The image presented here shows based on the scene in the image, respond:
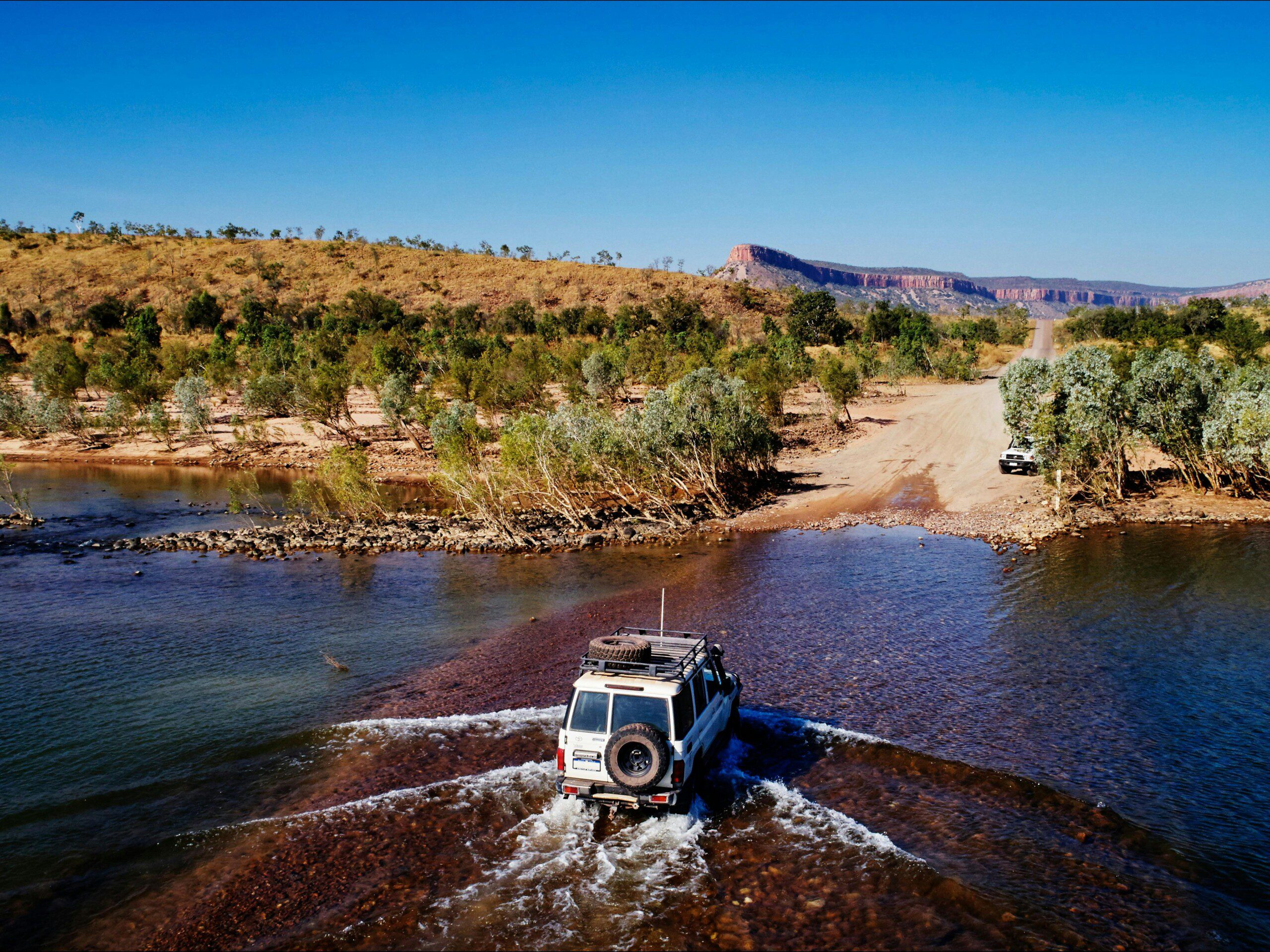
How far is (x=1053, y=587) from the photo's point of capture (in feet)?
86.3

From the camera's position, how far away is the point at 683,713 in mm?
11812

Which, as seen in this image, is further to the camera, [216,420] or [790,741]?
[216,420]

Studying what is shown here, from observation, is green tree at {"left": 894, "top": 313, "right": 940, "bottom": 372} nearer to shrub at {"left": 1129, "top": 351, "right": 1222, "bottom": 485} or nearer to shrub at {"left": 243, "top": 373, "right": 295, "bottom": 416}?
shrub at {"left": 1129, "top": 351, "right": 1222, "bottom": 485}

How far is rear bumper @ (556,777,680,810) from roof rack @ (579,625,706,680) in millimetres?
1671

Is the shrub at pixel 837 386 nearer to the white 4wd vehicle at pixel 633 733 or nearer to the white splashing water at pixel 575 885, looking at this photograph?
the white 4wd vehicle at pixel 633 733

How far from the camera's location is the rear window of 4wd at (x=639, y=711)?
11.6 meters

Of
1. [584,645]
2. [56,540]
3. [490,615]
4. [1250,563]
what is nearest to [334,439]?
[56,540]

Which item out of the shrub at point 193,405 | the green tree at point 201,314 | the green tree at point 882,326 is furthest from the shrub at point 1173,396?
the green tree at point 201,314

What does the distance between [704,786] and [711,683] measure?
71.0 inches

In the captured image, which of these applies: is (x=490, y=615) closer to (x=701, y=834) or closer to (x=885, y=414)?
(x=701, y=834)

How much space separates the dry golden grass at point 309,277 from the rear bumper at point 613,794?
105 m

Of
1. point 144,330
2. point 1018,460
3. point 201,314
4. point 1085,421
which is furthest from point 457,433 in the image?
point 201,314

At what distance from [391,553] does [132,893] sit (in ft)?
79.7

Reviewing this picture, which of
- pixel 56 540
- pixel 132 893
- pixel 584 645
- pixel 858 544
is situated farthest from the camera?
pixel 56 540
